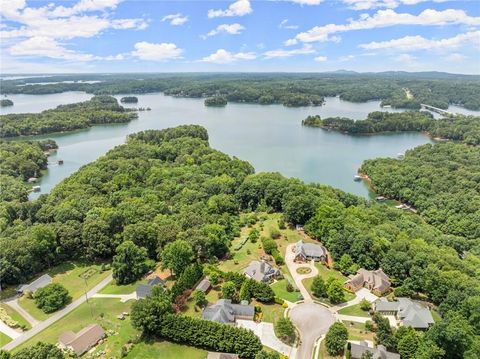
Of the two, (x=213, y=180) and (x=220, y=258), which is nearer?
(x=220, y=258)

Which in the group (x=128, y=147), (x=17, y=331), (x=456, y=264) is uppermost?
(x=128, y=147)

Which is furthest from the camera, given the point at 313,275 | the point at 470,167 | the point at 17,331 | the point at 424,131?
the point at 424,131

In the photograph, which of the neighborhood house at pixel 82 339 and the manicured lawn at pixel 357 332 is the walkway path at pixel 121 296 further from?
the manicured lawn at pixel 357 332

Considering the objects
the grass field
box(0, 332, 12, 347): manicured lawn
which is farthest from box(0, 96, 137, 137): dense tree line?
box(0, 332, 12, 347): manicured lawn

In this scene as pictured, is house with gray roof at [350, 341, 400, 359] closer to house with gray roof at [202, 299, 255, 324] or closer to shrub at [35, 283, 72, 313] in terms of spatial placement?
house with gray roof at [202, 299, 255, 324]

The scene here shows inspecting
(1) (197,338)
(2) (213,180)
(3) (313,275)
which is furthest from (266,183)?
(1) (197,338)

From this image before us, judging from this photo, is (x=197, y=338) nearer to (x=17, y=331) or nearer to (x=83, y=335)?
(x=83, y=335)
